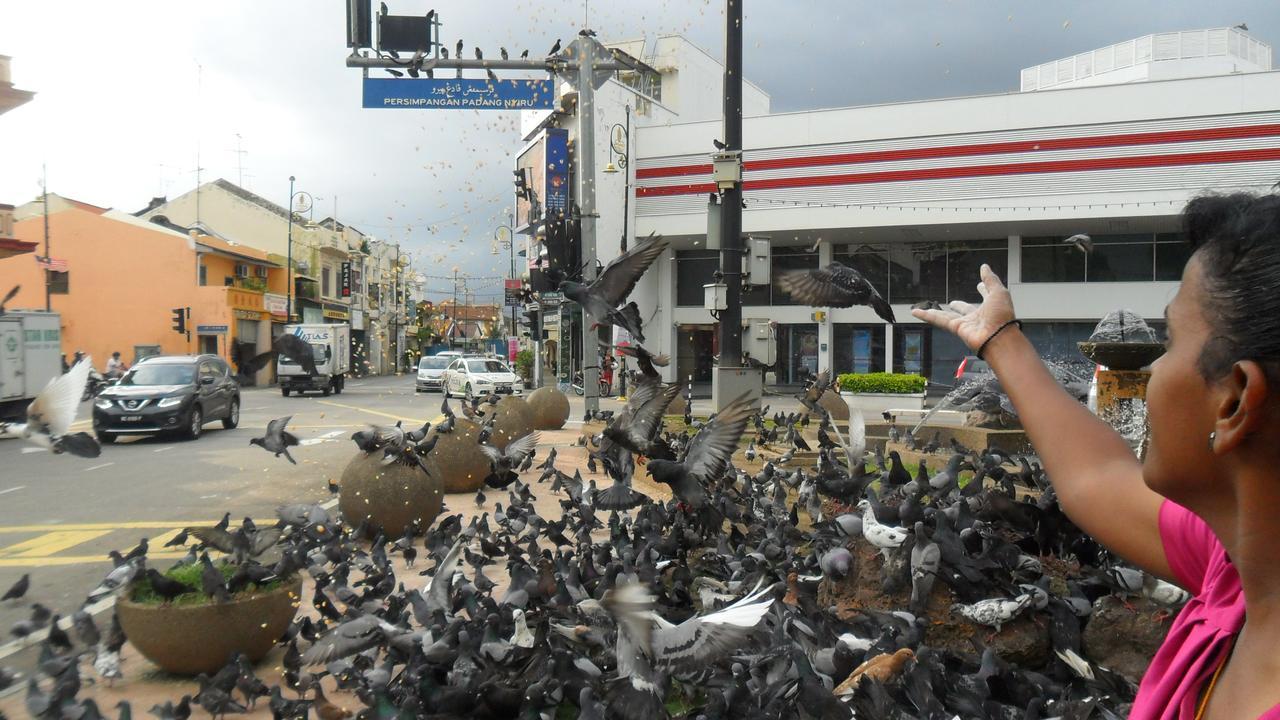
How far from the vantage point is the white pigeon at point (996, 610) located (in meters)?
3.95

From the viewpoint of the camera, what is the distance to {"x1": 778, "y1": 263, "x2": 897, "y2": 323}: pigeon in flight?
5.86 meters

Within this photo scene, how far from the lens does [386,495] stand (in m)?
7.67

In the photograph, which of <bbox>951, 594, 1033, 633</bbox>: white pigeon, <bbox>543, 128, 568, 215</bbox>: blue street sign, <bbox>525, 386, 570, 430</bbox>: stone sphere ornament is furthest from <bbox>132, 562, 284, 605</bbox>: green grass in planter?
<bbox>543, 128, 568, 215</bbox>: blue street sign

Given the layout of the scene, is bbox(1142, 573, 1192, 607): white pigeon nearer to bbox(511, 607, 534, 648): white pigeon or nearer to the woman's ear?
bbox(511, 607, 534, 648): white pigeon

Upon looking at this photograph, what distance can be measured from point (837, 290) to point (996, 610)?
2.53 m

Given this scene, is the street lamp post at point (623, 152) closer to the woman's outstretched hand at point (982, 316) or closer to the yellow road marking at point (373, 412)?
the yellow road marking at point (373, 412)

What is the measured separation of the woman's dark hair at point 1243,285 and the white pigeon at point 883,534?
330cm

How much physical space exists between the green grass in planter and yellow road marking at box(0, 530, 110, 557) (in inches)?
164

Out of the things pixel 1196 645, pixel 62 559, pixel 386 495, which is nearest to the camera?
pixel 1196 645

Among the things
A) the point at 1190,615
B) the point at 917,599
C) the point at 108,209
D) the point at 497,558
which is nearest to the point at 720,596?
the point at 917,599

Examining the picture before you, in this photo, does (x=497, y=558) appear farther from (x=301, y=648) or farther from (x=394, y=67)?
(x=394, y=67)

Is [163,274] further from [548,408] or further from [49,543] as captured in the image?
[49,543]

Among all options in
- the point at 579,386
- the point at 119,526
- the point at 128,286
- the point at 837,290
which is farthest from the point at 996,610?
the point at 128,286

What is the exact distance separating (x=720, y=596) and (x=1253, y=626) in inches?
137
